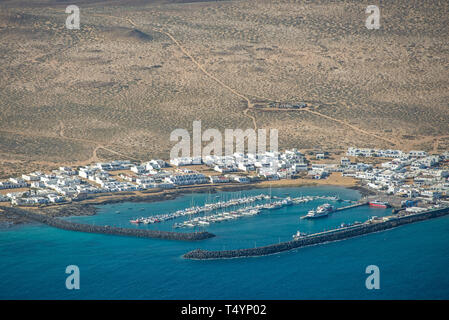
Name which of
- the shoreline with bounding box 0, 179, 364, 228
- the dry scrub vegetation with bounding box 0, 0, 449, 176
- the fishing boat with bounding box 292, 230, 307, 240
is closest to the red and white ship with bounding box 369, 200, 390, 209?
the shoreline with bounding box 0, 179, 364, 228

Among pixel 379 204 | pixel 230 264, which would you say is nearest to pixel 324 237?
pixel 230 264

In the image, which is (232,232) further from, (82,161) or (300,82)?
(300,82)

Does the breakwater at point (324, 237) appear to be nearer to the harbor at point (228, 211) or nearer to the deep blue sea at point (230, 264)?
the deep blue sea at point (230, 264)

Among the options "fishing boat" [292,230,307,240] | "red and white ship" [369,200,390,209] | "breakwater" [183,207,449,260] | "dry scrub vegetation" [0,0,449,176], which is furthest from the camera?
"dry scrub vegetation" [0,0,449,176]

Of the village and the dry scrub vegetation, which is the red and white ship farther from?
the dry scrub vegetation

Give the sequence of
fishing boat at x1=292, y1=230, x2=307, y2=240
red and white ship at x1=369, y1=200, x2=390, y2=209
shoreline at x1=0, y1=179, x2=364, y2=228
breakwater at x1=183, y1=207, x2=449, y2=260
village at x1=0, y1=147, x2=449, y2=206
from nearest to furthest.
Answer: breakwater at x1=183, y1=207, x2=449, y2=260 → fishing boat at x1=292, y1=230, x2=307, y2=240 → shoreline at x1=0, y1=179, x2=364, y2=228 → red and white ship at x1=369, y1=200, x2=390, y2=209 → village at x1=0, y1=147, x2=449, y2=206

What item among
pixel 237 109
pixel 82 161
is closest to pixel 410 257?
pixel 82 161

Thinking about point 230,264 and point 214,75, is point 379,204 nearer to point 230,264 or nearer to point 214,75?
point 230,264
